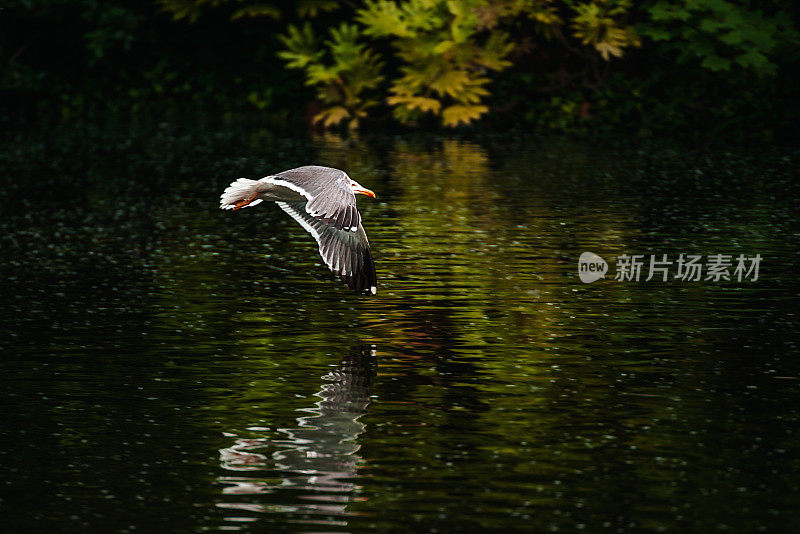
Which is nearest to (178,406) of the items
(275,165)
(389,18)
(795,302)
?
(795,302)

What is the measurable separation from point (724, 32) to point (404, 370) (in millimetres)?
23479

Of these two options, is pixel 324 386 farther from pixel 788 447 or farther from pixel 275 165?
pixel 275 165

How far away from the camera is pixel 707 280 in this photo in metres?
17.7

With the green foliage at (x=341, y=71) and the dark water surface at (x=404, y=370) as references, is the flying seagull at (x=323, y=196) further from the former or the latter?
the green foliage at (x=341, y=71)

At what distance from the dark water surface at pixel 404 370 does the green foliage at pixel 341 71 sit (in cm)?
1256

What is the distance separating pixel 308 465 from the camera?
10125mm

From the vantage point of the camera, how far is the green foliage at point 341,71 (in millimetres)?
37281

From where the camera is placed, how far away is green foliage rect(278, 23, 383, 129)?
37.3 metres

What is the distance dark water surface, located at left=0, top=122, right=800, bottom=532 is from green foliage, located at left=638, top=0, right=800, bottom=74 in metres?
8.91

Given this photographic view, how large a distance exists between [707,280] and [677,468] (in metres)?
7.98

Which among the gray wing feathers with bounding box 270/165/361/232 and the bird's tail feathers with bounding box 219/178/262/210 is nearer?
the gray wing feathers with bounding box 270/165/361/232

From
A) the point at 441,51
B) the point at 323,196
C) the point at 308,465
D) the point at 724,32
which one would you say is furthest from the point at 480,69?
the point at 308,465

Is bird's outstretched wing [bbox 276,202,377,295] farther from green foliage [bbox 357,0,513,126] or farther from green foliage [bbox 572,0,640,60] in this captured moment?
green foliage [bbox 572,0,640,60]

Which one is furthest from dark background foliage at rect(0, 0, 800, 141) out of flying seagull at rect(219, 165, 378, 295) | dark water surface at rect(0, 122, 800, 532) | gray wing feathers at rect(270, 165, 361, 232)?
gray wing feathers at rect(270, 165, 361, 232)
